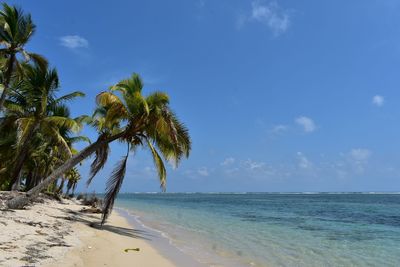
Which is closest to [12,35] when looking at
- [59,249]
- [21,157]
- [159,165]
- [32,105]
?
[32,105]

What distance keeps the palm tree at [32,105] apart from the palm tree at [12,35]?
1.41m

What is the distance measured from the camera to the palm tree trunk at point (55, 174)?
13164 mm

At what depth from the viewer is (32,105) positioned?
1703 centimetres

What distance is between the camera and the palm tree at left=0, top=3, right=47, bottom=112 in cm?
1409

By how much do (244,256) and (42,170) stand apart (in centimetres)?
2690

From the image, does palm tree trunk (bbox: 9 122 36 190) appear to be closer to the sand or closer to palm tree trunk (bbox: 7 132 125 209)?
palm tree trunk (bbox: 7 132 125 209)

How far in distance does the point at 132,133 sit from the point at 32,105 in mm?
6179

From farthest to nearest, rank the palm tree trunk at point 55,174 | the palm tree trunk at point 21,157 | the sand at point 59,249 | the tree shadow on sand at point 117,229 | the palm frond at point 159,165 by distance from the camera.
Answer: the palm tree trunk at point 21,157 → the palm frond at point 159,165 → the tree shadow on sand at point 117,229 → the palm tree trunk at point 55,174 → the sand at point 59,249

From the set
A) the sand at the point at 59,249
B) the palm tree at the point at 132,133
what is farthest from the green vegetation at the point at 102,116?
the sand at the point at 59,249

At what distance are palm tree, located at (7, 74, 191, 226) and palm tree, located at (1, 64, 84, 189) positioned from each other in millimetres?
3020

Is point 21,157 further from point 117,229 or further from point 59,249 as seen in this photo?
point 59,249

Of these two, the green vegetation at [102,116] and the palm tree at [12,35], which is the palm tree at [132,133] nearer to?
the green vegetation at [102,116]

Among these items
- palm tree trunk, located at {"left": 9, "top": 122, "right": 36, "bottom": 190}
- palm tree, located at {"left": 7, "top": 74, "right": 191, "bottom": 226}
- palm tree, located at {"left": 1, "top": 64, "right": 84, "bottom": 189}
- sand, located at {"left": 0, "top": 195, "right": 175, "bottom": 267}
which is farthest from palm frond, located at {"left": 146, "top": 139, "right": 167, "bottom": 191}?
palm tree trunk, located at {"left": 9, "top": 122, "right": 36, "bottom": 190}

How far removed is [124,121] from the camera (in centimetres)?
1438
